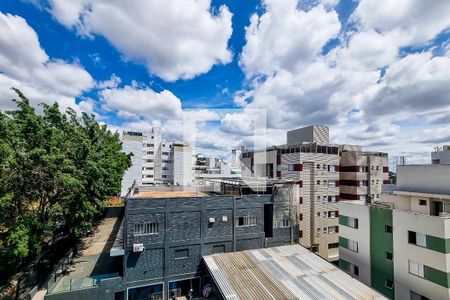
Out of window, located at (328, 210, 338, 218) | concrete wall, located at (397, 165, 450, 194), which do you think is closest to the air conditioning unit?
concrete wall, located at (397, 165, 450, 194)

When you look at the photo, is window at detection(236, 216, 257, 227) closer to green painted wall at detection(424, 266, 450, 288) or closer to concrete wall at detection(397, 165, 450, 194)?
green painted wall at detection(424, 266, 450, 288)

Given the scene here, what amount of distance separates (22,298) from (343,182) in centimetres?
3603

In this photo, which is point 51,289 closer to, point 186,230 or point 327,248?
point 186,230

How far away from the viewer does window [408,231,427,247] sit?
15227 millimetres

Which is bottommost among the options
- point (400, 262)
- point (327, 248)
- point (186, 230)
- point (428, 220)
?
point (327, 248)

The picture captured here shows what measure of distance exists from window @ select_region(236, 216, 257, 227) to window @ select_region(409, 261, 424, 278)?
36.4 ft

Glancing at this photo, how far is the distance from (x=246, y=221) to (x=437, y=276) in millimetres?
12649

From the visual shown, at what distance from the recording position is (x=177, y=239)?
17.8 meters

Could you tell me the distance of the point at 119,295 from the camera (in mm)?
16578

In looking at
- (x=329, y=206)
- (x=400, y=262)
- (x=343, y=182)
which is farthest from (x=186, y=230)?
(x=343, y=182)

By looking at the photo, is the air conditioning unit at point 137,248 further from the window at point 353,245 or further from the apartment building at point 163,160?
the apartment building at point 163,160

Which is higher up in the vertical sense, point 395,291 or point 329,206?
point 329,206

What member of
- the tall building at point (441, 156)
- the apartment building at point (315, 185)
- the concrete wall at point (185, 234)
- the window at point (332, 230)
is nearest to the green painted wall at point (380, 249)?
the concrete wall at point (185, 234)

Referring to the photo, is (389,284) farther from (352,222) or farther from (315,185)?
(315,185)
